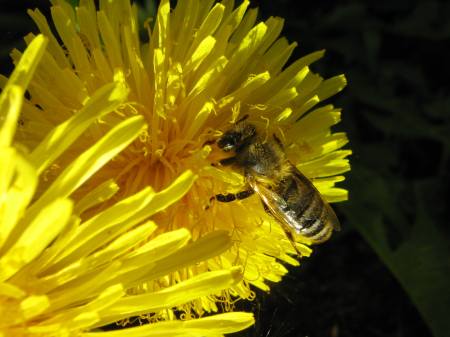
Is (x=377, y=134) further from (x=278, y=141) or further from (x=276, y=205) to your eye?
(x=276, y=205)

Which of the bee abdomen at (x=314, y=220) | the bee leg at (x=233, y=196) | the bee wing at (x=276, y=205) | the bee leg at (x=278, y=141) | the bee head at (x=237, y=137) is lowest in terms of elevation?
the bee abdomen at (x=314, y=220)

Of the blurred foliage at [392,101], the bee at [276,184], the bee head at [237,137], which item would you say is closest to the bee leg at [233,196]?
the bee at [276,184]

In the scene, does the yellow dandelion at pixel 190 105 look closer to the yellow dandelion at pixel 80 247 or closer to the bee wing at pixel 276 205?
the bee wing at pixel 276 205

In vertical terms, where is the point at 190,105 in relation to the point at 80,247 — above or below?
above

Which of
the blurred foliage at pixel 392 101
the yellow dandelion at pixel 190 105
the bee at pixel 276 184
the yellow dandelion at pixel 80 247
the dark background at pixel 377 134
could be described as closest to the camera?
the yellow dandelion at pixel 80 247

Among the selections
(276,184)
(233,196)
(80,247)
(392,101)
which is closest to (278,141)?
(276,184)

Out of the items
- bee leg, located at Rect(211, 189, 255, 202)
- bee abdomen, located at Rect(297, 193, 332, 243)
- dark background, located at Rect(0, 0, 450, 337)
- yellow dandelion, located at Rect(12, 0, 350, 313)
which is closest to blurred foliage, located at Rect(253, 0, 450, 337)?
dark background, located at Rect(0, 0, 450, 337)
